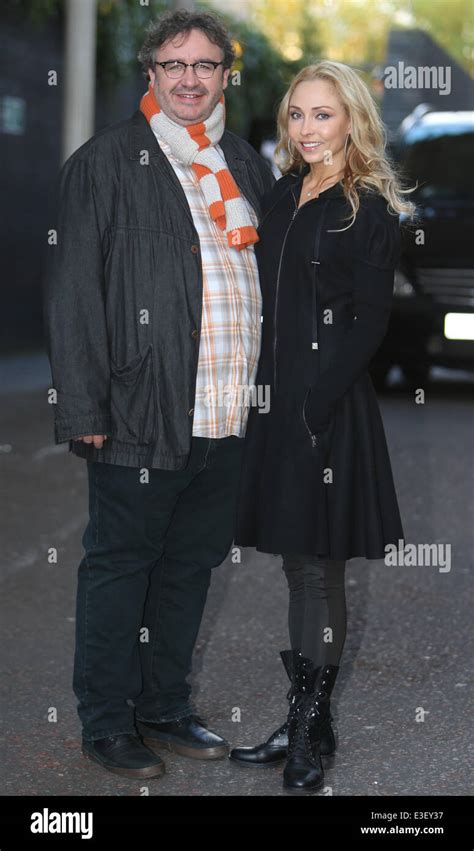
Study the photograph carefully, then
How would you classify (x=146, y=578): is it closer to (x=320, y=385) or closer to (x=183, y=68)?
(x=320, y=385)

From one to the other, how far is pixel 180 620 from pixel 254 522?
38 cm

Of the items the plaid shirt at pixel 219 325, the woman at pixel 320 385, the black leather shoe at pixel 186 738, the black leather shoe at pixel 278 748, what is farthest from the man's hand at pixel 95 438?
the black leather shoe at pixel 186 738

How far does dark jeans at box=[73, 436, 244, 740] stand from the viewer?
3.97 m

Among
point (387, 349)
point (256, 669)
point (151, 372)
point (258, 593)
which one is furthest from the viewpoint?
point (387, 349)

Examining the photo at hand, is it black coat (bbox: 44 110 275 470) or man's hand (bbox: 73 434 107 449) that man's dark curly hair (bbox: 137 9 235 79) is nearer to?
black coat (bbox: 44 110 275 470)

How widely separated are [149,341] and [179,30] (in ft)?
2.83

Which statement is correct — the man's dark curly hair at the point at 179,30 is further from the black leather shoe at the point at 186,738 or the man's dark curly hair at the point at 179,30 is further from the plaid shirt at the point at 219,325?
the black leather shoe at the point at 186,738

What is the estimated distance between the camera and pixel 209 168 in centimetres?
399

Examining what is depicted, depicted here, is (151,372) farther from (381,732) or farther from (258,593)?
(258,593)

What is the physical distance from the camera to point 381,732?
4352mm

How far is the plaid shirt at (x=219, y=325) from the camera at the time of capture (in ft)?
12.9

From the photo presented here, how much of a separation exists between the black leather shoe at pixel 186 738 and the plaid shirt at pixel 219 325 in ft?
2.86

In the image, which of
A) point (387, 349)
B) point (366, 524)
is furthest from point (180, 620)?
point (387, 349)

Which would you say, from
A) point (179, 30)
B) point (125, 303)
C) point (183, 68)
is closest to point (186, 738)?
point (125, 303)
